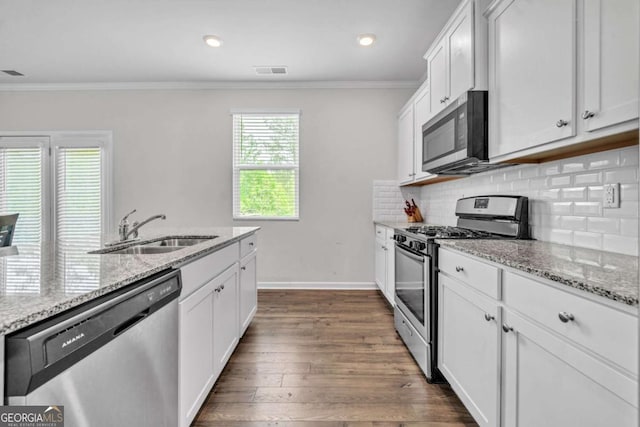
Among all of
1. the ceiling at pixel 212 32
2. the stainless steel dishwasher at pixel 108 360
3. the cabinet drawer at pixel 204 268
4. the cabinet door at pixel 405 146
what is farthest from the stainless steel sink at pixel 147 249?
the cabinet door at pixel 405 146

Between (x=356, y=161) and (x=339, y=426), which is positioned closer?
(x=339, y=426)

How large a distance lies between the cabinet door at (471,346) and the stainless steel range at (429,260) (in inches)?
3.0

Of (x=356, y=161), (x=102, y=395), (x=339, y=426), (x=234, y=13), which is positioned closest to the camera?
(x=102, y=395)

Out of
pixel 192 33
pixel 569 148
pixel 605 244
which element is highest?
pixel 192 33

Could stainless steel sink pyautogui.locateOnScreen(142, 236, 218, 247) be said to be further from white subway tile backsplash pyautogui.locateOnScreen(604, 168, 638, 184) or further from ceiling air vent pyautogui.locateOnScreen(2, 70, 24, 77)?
ceiling air vent pyautogui.locateOnScreen(2, 70, 24, 77)

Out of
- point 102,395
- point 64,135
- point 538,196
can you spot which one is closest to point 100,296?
point 102,395

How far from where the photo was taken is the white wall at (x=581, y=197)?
4.42 feet

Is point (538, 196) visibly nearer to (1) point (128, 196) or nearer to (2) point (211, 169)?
(2) point (211, 169)

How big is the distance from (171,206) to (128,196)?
1.90ft

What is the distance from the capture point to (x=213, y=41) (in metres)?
3.03

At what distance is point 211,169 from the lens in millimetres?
4086

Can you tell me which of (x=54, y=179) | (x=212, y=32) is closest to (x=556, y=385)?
(x=212, y=32)

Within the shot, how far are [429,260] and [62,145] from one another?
4.73 metres

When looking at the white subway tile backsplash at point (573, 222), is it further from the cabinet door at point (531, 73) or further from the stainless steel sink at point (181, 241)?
the stainless steel sink at point (181, 241)
